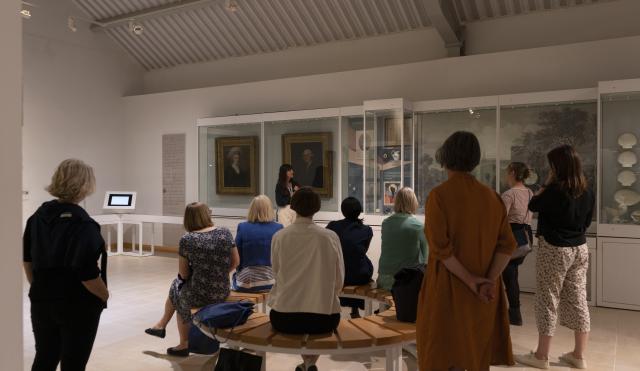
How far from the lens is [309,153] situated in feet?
31.4

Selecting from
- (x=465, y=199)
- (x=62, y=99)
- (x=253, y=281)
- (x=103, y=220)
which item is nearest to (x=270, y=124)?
(x=103, y=220)

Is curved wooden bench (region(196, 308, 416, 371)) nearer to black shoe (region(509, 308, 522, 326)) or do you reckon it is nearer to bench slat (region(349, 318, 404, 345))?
bench slat (region(349, 318, 404, 345))

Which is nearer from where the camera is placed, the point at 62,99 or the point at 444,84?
the point at 444,84

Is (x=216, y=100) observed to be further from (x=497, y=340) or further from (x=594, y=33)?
(x=497, y=340)

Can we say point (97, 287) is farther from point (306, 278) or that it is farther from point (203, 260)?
point (203, 260)

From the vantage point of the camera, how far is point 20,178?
2.98 ft

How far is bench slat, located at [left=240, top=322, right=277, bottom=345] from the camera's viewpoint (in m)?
3.27

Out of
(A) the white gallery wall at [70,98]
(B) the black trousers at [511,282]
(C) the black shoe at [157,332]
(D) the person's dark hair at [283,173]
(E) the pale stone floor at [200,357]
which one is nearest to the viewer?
(E) the pale stone floor at [200,357]

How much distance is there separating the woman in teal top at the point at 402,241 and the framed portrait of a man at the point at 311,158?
Result: 4.64 m

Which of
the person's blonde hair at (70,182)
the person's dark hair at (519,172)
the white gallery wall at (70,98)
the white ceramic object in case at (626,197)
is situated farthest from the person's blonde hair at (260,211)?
the white gallery wall at (70,98)

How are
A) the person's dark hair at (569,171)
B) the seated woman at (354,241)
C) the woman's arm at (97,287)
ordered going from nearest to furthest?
1. the woman's arm at (97,287)
2. the person's dark hair at (569,171)
3. the seated woman at (354,241)

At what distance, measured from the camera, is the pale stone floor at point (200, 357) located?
15.0ft

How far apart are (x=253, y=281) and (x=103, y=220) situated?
7.50 meters

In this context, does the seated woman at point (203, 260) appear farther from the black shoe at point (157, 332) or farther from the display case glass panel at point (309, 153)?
the display case glass panel at point (309, 153)
